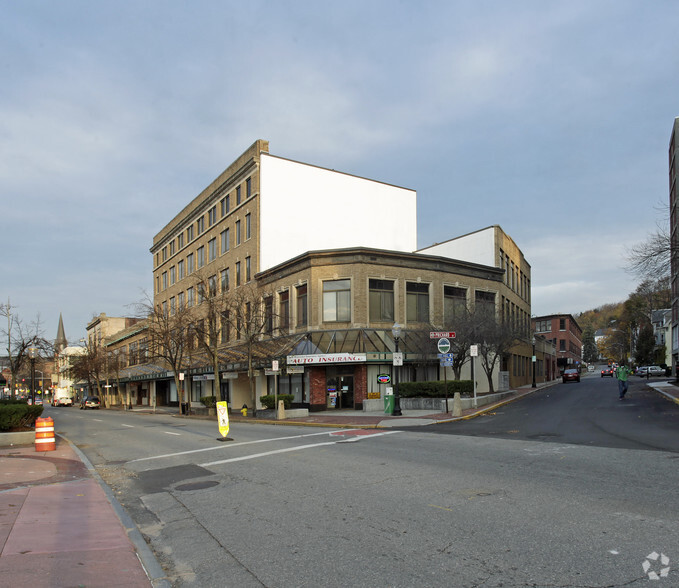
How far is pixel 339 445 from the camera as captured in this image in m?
15.0

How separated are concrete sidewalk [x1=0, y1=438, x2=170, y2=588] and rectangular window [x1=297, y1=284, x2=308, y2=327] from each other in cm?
2409

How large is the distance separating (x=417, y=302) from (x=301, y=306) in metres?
7.43

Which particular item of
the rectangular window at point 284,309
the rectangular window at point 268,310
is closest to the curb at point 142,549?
the rectangular window at point 284,309

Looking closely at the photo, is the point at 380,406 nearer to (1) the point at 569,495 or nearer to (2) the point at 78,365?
(1) the point at 569,495

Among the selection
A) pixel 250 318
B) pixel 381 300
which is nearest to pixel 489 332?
pixel 381 300

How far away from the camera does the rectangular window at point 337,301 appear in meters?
33.9

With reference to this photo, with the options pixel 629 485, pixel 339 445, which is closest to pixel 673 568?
pixel 629 485

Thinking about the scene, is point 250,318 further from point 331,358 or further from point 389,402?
point 389,402

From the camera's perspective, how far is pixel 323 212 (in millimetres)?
43594

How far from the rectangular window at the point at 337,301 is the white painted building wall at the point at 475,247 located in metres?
14.1

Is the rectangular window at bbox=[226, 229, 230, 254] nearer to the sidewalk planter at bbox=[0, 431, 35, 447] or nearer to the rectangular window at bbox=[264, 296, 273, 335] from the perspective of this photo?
the rectangular window at bbox=[264, 296, 273, 335]

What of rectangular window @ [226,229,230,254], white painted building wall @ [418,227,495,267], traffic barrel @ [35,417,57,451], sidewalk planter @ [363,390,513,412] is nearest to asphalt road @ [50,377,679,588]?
traffic barrel @ [35,417,57,451]

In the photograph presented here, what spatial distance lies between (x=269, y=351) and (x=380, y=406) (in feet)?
26.1

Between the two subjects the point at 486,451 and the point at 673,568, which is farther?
the point at 486,451
